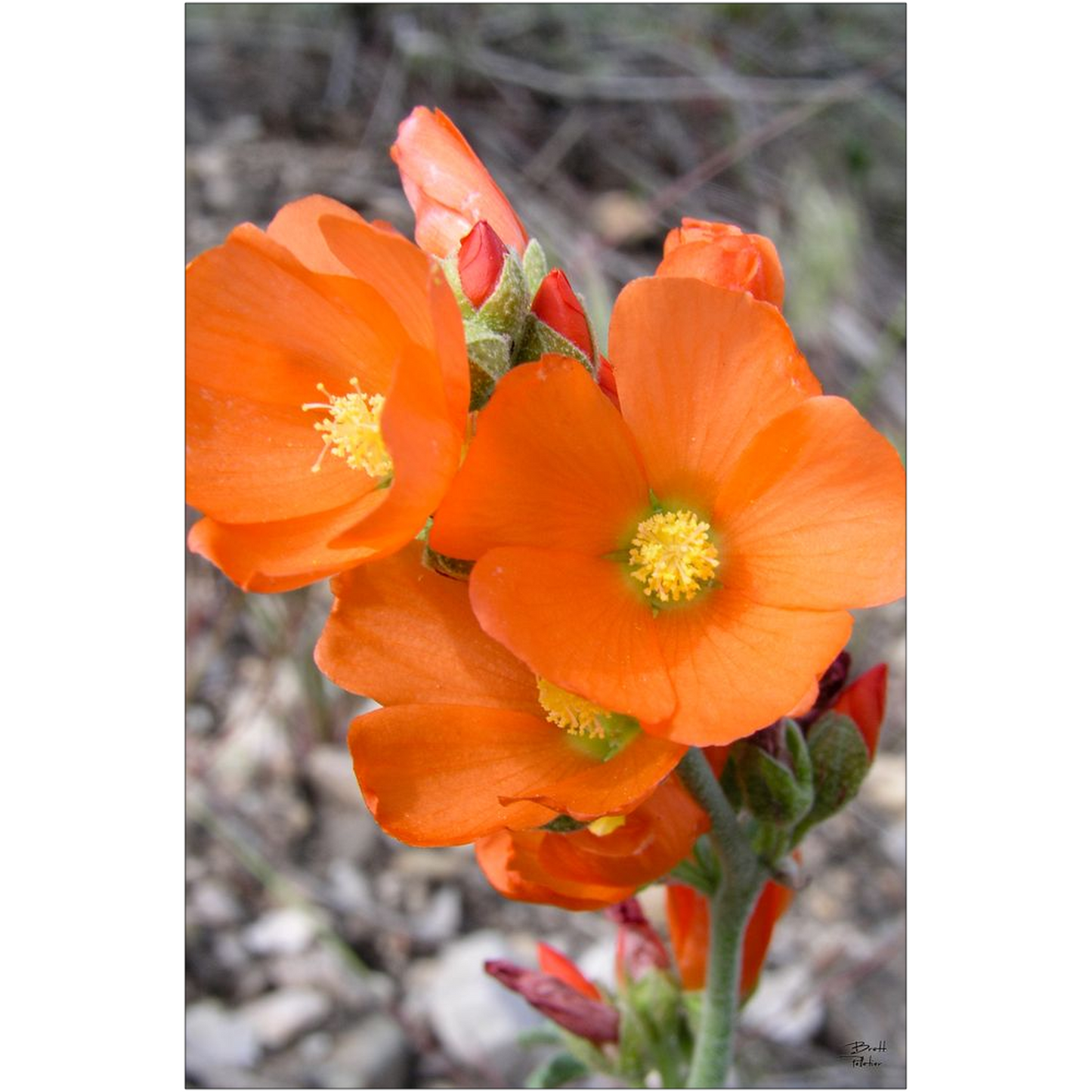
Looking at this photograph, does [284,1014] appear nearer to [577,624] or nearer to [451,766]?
[451,766]

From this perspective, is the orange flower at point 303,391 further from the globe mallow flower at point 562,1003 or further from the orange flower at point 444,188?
the globe mallow flower at point 562,1003

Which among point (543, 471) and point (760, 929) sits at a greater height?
point (543, 471)

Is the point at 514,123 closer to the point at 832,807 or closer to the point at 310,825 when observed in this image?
the point at 310,825

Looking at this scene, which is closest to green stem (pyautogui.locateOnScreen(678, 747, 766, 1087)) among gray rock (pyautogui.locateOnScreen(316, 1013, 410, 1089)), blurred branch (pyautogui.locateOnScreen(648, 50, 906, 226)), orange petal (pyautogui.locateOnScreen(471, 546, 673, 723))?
orange petal (pyautogui.locateOnScreen(471, 546, 673, 723))

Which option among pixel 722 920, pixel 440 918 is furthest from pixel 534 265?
pixel 440 918

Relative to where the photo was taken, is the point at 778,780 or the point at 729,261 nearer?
the point at 729,261

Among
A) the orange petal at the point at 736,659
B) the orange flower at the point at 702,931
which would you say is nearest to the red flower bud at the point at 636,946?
the orange flower at the point at 702,931
